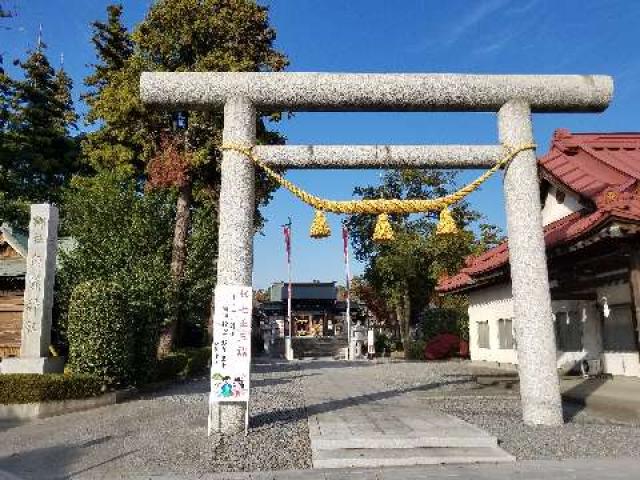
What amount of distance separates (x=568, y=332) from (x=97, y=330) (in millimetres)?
11009

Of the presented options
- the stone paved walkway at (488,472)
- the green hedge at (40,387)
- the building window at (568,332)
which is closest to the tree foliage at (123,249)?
the green hedge at (40,387)

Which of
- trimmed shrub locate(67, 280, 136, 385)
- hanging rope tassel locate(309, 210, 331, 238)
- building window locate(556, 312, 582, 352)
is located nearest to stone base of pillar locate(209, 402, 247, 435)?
hanging rope tassel locate(309, 210, 331, 238)

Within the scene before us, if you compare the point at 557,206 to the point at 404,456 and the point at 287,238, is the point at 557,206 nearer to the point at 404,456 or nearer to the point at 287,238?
the point at 404,456

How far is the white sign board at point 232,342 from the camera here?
765cm

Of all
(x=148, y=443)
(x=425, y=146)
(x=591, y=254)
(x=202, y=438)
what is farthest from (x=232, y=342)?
(x=591, y=254)

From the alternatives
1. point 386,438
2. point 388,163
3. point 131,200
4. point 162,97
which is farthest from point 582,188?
point 131,200

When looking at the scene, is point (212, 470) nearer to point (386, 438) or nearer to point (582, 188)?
point (386, 438)

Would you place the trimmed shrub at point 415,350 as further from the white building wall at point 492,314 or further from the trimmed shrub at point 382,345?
the white building wall at point 492,314

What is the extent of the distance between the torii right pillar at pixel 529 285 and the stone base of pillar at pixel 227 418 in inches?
172

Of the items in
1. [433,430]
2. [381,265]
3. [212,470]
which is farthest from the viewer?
[381,265]

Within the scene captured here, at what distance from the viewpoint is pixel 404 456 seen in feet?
20.7

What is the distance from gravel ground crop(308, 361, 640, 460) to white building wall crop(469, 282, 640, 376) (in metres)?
1.36

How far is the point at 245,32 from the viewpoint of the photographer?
21.7 metres

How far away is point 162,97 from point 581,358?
10289mm
